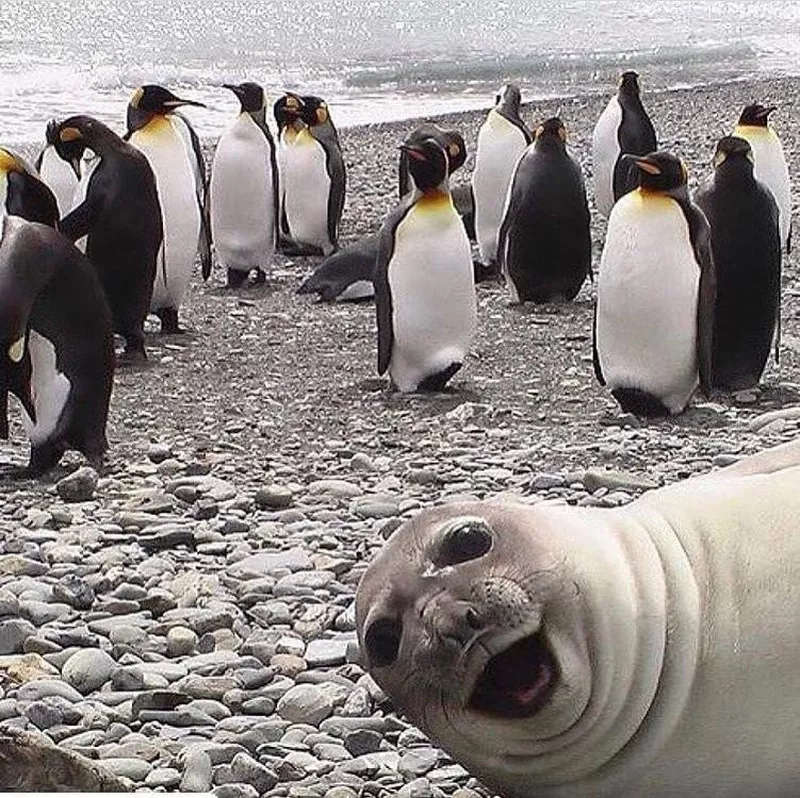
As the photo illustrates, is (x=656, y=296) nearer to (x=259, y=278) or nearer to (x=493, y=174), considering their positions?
(x=259, y=278)

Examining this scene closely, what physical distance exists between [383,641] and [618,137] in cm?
1117

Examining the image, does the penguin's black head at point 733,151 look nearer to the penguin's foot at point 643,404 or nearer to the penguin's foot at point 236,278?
the penguin's foot at point 643,404

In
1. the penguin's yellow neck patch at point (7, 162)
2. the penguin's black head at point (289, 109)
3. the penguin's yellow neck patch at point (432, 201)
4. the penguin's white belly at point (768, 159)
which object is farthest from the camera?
the penguin's black head at point (289, 109)

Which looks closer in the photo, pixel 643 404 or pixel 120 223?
pixel 643 404

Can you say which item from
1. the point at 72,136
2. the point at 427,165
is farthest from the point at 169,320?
the point at 427,165

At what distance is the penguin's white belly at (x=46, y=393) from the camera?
20.9 ft

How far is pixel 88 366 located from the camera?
6.40 meters

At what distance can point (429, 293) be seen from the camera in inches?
310

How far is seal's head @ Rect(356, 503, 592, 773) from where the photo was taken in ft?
8.38

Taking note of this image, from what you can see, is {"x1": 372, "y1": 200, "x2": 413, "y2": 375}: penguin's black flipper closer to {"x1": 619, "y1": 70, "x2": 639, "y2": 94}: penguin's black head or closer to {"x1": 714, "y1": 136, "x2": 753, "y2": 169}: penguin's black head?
{"x1": 714, "y1": 136, "x2": 753, "y2": 169}: penguin's black head

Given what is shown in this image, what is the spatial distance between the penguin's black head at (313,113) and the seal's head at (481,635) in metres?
10.3

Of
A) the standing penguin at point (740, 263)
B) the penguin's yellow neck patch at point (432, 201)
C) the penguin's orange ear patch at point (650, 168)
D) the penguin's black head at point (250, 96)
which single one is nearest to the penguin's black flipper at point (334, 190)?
the penguin's black head at point (250, 96)

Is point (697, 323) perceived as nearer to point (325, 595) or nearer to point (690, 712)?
point (325, 595)

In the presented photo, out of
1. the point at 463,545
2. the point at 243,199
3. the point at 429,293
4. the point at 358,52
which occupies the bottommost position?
the point at 358,52
